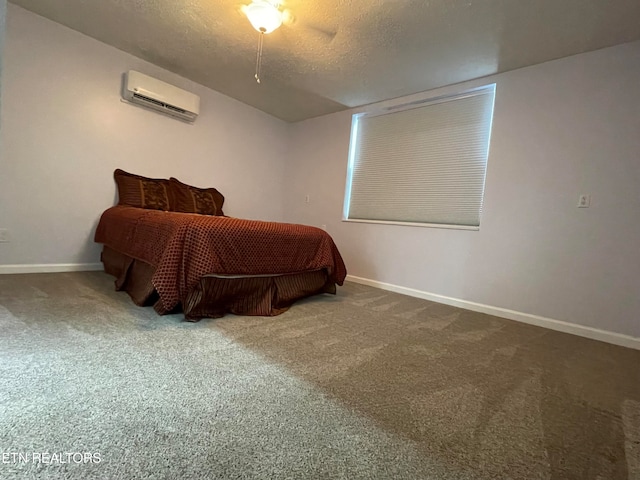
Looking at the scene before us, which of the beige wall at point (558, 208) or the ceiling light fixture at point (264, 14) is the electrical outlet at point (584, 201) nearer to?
the beige wall at point (558, 208)

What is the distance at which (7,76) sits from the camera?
241 centimetres

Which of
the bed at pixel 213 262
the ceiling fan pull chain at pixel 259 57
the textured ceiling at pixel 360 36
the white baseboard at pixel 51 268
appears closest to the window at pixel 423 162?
the textured ceiling at pixel 360 36

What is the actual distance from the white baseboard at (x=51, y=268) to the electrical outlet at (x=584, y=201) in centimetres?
428

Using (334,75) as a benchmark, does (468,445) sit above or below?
below

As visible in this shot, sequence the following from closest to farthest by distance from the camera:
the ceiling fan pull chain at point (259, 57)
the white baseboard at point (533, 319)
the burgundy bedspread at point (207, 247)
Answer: the burgundy bedspread at point (207, 247) < the white baseboard at point (533, 319) < the ceiling fan pull chain at point (259, 57)

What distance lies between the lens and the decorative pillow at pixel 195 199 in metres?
3.28

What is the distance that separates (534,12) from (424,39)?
69 centimetres

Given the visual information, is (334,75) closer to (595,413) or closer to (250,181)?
(250,181)

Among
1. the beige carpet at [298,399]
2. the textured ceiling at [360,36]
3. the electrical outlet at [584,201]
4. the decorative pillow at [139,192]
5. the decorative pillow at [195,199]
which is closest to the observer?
the beige carpet at [298,399]

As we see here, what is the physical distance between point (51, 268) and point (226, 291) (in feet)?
6.55

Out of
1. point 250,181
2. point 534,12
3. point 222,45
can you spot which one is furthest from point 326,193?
point 534,12

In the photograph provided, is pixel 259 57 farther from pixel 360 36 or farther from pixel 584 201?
pixel 584 201

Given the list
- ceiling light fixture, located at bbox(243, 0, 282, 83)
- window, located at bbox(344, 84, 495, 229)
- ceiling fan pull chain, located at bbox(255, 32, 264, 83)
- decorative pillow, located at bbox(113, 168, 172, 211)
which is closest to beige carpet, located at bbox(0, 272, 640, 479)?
decorative pillow, located at bbox(113, 168, 172, 211)

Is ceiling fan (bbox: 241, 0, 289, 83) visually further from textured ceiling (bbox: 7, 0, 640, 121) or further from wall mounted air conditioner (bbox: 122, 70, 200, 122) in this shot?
wall mounted air conditioner (bbox: 122, 70, 200, 122)
